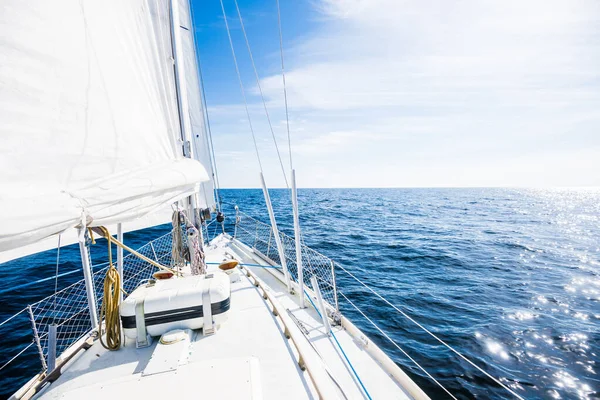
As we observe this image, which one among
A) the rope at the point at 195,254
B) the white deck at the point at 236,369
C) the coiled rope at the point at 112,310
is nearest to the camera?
the white deck at the point at 236,369

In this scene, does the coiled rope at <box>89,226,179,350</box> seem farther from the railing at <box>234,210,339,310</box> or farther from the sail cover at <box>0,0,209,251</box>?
the railing at <box>234,210,339,310</box>

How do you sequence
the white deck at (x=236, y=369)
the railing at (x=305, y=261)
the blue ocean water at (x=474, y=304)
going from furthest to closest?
the railing at (x=305, y=261)
the blue ocean water at (x=474, y=304)
the white deck at (x=236, y=369)

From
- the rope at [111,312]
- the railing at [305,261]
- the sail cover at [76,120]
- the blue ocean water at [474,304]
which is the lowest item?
the blue ocean water at [474,304]

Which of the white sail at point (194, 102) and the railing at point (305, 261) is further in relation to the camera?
the white sail at point (194, 102)

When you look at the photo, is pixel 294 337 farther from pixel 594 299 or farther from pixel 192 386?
pixel 594 299

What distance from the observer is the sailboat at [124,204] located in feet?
5.03

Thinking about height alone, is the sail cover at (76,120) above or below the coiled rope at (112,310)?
above

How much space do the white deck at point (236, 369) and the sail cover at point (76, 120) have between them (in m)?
1.24

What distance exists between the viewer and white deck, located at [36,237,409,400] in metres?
1.87

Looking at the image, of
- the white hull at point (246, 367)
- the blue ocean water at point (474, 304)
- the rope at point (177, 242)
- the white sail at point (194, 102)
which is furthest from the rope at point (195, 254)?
the blue ocean water at point (474, 304)

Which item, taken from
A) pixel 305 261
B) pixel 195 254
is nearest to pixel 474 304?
pixel 305 261

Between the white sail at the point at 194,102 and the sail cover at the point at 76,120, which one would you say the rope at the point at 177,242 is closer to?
the white sail at the point at 194,102

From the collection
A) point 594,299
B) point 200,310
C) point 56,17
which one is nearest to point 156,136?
point 56,17

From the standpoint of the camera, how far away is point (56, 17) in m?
1.77
